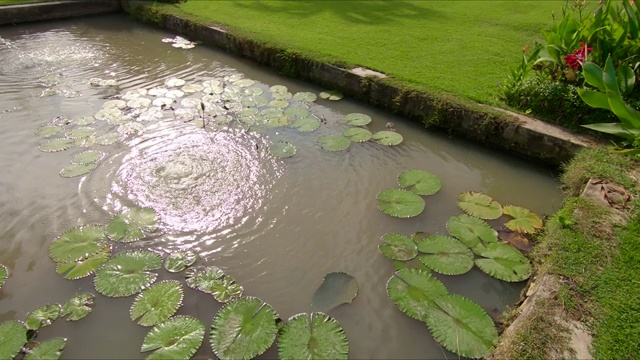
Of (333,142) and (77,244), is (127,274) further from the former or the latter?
(333,142)

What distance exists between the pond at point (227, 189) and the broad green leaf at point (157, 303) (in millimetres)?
57

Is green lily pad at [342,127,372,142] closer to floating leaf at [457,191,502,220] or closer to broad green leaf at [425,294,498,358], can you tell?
floating leaf at [457,191,502,220]

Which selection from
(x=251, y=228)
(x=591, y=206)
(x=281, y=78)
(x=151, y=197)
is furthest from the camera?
(x=281, y=78)

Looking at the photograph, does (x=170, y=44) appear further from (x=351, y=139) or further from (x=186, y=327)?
(x=186, y=327)

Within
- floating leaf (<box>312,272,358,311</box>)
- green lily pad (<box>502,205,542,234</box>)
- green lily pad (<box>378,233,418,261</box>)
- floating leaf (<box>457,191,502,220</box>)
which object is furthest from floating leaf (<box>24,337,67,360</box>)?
green lily pad (<box>502,205,542,234</box>)

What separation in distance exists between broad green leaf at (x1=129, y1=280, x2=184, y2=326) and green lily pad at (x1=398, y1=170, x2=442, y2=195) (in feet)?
6.06

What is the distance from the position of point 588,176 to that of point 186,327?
2.91 meters

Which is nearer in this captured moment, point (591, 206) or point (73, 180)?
point (591, 206)

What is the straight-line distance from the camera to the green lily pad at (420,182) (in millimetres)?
3156

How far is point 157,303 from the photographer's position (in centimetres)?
226

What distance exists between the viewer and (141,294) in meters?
2.32

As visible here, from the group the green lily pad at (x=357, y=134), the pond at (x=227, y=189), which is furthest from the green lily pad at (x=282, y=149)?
the green lily pad at (x=357, y=134)

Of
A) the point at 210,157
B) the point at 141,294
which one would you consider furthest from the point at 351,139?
the point at 141,294

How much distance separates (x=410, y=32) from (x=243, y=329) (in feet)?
16.2
